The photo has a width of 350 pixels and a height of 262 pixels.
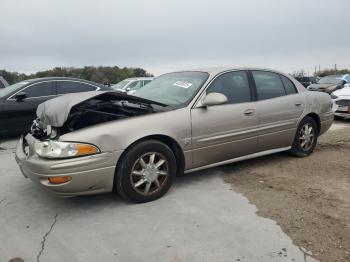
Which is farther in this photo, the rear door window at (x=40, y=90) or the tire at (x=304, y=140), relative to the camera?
the rear door window at (x=40, y=90)

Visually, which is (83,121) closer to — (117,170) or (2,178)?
(117,170)

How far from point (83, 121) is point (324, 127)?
408cm

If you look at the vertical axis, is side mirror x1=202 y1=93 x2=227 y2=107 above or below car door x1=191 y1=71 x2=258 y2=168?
above

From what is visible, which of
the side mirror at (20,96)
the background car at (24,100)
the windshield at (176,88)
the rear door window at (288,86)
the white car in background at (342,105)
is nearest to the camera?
the windshield at (176,88)

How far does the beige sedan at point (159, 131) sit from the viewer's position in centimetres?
356

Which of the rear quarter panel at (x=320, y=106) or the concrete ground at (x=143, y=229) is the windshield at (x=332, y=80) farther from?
the concrete ground at (x=143, y=229)

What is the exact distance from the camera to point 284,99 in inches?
210

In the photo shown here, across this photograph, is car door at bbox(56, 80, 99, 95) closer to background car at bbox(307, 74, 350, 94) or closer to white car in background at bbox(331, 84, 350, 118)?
white car in background at bbox(331, 84, 350, 118)

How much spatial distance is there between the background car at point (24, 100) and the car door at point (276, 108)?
502 cm

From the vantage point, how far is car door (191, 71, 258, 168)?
434 centimetres

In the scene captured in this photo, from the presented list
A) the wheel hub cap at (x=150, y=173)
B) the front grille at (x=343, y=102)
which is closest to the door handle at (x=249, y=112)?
the wheel hub cap at (x=150, y=173)

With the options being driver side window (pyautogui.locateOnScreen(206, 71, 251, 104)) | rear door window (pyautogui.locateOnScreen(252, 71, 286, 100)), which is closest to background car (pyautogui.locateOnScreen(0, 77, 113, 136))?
driver side window (pyautogui.locateOnScreen(206, 71, 251, 104))

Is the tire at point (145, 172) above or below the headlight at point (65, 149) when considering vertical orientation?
below

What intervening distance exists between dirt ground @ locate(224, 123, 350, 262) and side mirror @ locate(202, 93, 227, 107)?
1.06 metres
